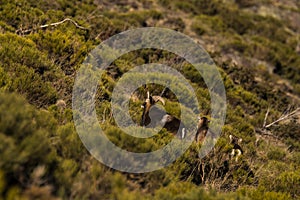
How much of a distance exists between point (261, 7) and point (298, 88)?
12.6m

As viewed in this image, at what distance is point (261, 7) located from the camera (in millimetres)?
26000

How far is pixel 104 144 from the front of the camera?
4.04 meters

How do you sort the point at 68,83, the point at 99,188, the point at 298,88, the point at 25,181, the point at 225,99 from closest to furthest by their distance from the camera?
the point at 25,181 < the point at 99,188 < the point at 68,83 < the point at 225,99 < the point at 298,88

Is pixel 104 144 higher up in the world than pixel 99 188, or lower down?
higher up

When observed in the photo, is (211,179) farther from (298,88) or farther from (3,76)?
(298,88)

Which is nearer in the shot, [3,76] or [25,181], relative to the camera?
[25,181]

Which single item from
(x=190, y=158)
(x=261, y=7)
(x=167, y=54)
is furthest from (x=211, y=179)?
(x=261, y=7)

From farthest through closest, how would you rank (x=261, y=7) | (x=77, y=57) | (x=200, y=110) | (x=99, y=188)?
(x=261, y=7)
(x=200, y=110)
(x=77, y=57)
(x=99, y=188)

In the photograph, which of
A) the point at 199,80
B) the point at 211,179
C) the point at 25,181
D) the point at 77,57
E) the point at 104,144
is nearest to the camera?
the point at 25,181

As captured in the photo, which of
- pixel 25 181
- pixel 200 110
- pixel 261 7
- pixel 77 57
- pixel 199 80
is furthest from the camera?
pixel 261 7

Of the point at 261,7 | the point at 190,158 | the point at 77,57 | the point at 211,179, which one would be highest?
the point at 261,7

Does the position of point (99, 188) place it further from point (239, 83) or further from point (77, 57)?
point (239, 83)

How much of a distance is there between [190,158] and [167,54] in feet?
23.8

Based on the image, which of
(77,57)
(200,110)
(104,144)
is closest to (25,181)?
(104,144)
